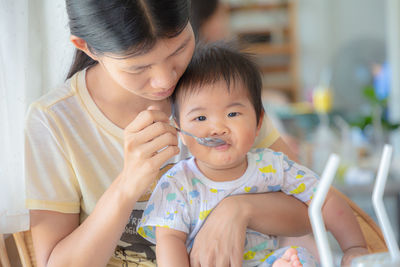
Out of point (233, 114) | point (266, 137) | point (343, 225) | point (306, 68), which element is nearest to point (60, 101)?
point (233, 114)

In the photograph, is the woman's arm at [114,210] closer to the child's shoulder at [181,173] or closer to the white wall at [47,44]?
the child's shoulder at [181,173]

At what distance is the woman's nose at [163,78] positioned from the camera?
1.03m

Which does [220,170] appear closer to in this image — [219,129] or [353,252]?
[219,129]

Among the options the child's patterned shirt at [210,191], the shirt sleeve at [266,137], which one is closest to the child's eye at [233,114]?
the child's patterned shirt at [210,191]

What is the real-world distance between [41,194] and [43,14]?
16.8 inches

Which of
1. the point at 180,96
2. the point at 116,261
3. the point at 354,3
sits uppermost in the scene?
the point at 180,96

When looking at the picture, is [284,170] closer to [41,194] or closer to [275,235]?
[275,235]

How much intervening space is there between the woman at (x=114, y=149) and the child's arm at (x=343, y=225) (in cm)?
→ 6

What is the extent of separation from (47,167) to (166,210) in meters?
0.29

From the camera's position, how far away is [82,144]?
1.19m

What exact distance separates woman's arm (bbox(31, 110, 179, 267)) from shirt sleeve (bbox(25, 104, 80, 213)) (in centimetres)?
3

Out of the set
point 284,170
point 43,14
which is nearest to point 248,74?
point 284,170

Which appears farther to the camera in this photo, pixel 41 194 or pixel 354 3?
pixel 354 3

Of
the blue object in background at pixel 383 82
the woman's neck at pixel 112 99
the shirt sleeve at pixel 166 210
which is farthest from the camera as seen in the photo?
the blue object in background at pixel 383 82
